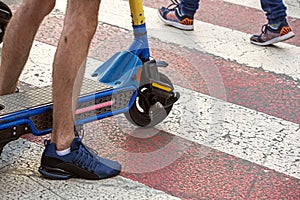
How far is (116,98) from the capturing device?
388 cm

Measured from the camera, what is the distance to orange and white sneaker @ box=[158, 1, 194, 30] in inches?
229

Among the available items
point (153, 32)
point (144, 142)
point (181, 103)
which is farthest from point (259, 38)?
point (144, 142)

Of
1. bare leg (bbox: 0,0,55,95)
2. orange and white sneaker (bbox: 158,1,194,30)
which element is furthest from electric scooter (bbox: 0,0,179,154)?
orange and white sneaker (bbox: 158,1,194,30)

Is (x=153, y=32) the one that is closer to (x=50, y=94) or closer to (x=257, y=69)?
(x=257, y=69)

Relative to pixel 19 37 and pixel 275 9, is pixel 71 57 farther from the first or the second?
pixel 275 9

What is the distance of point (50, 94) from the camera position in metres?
3.79

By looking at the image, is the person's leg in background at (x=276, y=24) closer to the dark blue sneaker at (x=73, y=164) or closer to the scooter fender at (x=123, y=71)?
the scooter fender at (x=123, y=71)

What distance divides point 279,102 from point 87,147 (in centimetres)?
156

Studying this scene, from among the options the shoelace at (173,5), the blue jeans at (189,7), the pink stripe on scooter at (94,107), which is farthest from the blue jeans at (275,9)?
the pink stripe on scooter at (94,107)

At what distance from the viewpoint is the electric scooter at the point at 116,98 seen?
358cm

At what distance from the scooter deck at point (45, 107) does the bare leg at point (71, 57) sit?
0.44 ft

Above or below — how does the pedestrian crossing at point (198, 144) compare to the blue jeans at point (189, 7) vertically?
below

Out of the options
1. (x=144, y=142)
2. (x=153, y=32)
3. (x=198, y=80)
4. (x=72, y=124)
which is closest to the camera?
(x=72, y=124)

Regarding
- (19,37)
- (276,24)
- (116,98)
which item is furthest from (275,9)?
(19,37)
